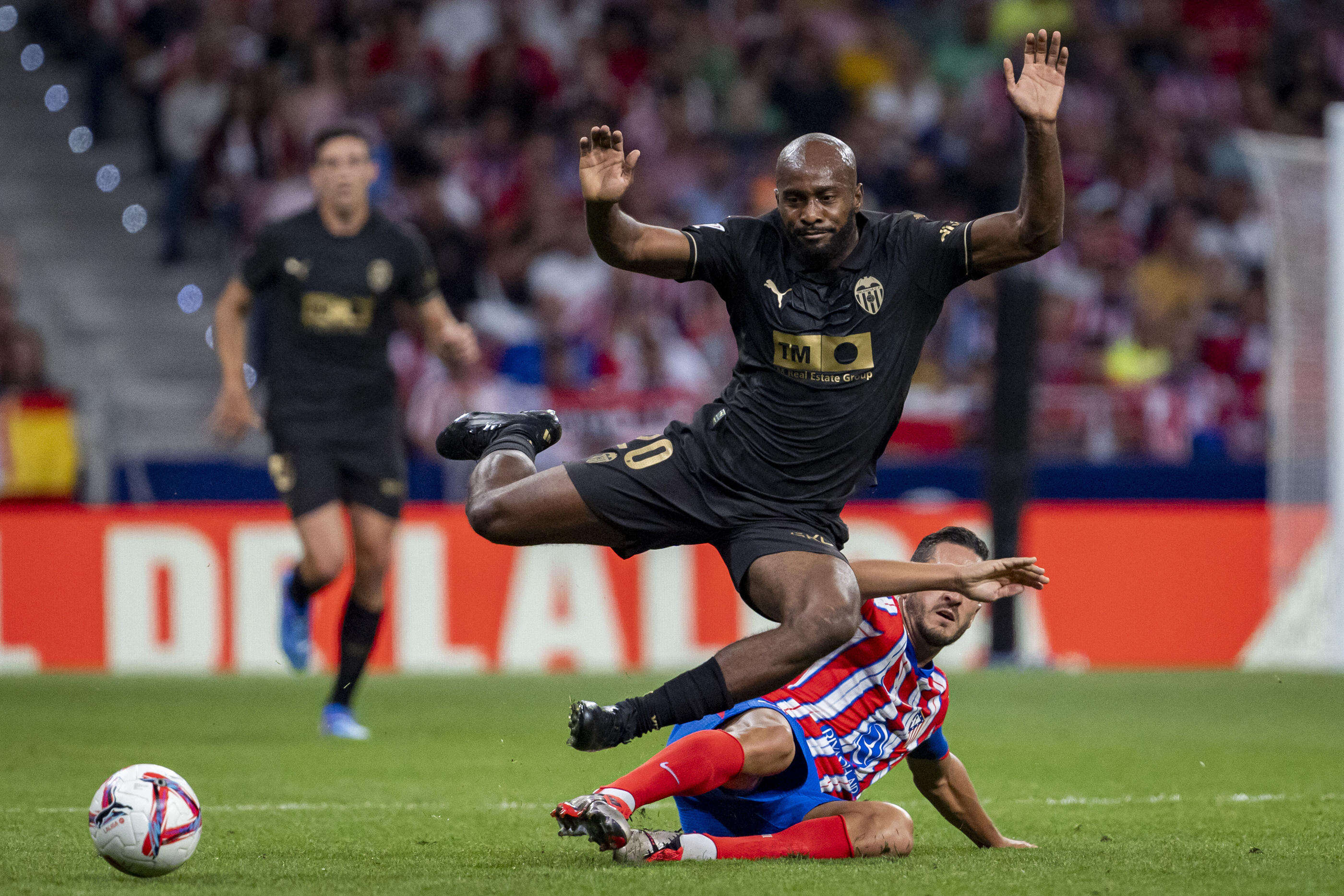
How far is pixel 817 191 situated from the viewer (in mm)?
4930

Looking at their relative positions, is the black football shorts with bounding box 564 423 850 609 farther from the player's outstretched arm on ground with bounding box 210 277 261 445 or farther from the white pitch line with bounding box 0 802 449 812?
the player's outstretched arm on ground with bounding box 210 277 261 445

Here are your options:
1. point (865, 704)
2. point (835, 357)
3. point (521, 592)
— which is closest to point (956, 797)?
point (865, 704)

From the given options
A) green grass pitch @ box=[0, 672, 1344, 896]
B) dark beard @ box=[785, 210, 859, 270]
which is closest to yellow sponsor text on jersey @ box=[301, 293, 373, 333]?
green grass pitch @ box=[0, 672, 1344, 896]

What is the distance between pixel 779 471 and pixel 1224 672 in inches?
298

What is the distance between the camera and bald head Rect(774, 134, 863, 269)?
492 centimetres

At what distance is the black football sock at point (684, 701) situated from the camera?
4.43 metres

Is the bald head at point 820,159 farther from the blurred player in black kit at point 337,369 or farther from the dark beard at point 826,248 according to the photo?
the blurred player in black kit at point 337,369

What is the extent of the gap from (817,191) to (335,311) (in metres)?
3.70

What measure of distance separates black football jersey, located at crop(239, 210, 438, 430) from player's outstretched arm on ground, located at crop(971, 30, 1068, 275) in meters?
3.85

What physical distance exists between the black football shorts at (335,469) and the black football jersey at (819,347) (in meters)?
3.16

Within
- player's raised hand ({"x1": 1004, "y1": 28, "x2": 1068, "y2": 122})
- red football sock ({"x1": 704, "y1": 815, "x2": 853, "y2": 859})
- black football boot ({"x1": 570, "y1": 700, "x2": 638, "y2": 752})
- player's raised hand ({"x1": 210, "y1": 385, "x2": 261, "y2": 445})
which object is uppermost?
player's raised hand ({"x1": 1004, "y1": 28, "x2": 1068, "y2": 122})

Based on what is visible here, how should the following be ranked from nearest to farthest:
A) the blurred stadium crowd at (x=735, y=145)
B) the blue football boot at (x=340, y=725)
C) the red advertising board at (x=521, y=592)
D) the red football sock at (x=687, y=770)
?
the red football sock at (x=687, y=770)
the blue football boot at (x=340, y=725)
the red advertising board at (x=521, y=592)
the blurred stadium crowd at (x=735, y=145)

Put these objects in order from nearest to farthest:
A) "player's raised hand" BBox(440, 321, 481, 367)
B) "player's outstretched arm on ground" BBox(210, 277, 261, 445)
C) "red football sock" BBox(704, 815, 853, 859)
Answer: "red football sock" BBox(704, 815, 853, 859), "player's raised hand" BBox(440, 321, 481, 367), "player's outstretched arm on ground" BBox(210, 277, 261, 445)

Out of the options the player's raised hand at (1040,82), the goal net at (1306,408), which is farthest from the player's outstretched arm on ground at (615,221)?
the goal net at (1306,408)
